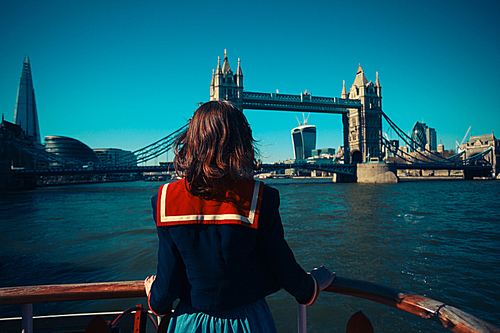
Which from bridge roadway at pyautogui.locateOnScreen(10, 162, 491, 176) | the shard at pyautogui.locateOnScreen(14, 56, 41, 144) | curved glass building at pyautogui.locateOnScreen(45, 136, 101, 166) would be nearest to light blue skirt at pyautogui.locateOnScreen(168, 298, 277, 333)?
bridge roadway at pyautogui.locateOnScreen(10, 162, 491, 176)

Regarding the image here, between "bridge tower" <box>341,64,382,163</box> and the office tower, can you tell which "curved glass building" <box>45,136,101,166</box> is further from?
the office tower

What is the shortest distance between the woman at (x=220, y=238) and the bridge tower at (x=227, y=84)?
41.5 m

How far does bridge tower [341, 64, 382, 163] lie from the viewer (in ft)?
160

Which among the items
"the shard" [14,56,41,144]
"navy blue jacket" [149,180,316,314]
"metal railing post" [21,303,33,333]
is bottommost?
"metal railing post" [21,303,33,333]

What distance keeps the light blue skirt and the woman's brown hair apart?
1.12ft

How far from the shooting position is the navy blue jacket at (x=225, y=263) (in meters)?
0.86

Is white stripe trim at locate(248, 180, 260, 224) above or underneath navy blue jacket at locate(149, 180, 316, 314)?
above

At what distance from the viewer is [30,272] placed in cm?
625

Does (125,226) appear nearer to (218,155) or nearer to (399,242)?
(399,242)

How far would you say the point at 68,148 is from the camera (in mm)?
89250

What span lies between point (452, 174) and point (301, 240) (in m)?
67.5

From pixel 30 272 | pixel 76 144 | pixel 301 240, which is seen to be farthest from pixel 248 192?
pixel 76 144

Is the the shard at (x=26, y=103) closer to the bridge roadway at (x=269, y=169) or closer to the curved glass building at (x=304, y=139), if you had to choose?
the bridge roadway at (x=269, y=169)

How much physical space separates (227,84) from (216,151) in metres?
43.8
